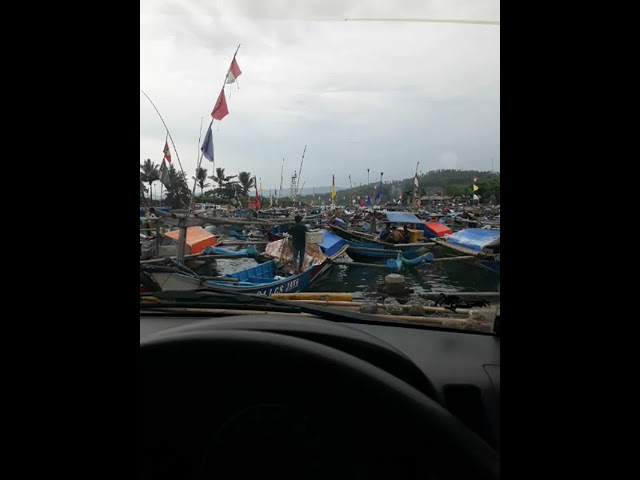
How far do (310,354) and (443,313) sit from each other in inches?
45.6

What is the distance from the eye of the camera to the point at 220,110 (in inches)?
263

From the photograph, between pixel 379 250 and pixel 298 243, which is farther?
pixel 379 250

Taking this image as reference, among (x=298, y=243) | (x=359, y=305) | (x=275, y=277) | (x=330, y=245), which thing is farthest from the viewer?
(x=330, y=245)

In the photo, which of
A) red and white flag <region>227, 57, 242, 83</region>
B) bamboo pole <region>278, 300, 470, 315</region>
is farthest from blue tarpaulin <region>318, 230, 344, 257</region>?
bamboo pole <region>278, 300, 470, 315</region>

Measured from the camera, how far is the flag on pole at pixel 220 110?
259 inches

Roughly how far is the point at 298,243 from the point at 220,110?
440 cm

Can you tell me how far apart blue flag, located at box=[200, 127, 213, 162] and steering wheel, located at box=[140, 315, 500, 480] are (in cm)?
746

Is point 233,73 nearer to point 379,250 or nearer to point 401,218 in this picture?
point 379,250

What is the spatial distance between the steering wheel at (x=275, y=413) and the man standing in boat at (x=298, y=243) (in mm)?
8655

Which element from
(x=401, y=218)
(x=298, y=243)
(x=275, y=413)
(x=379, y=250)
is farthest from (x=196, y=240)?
(x=275, y=413)
